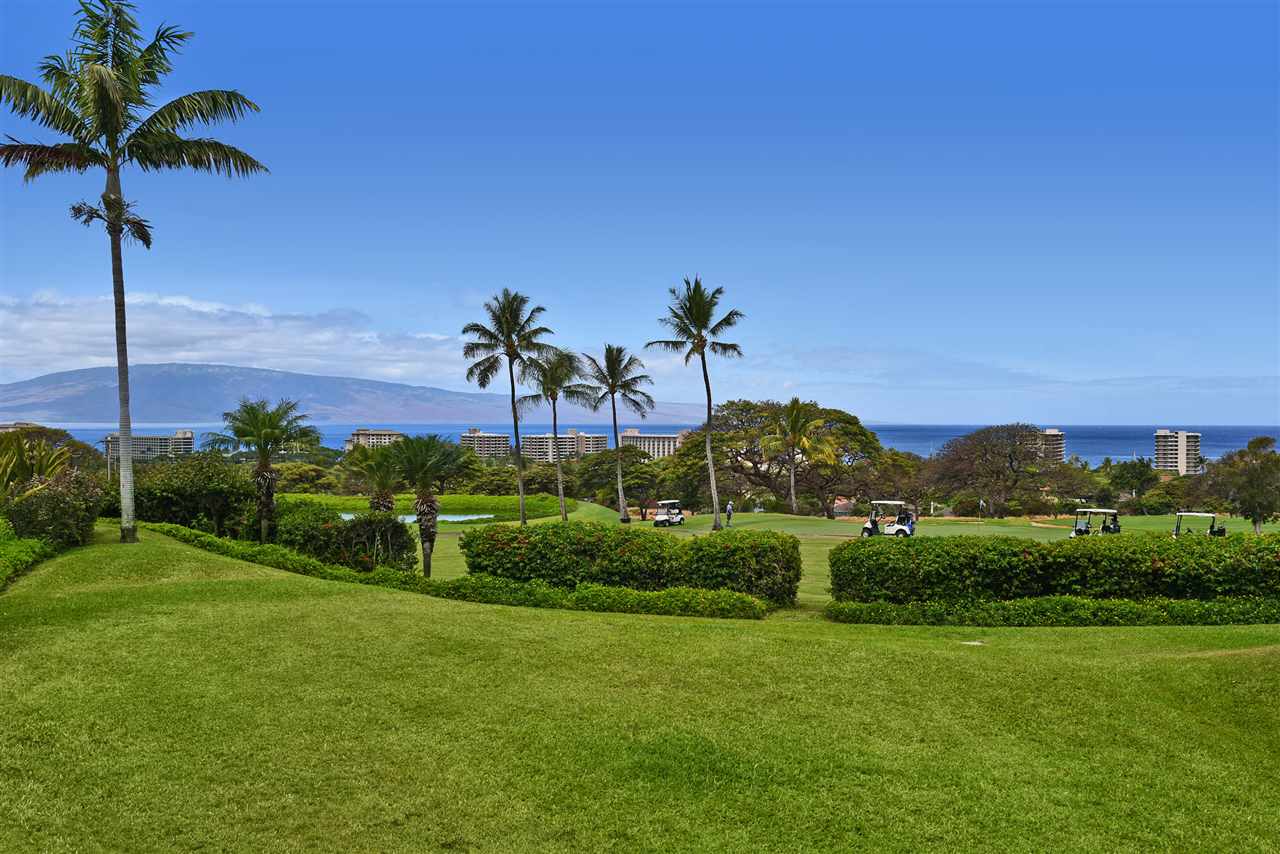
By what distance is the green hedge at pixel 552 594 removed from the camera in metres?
13.7

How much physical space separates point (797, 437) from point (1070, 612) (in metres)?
40.3

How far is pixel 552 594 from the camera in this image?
47.5ft

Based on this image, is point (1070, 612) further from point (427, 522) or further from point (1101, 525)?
point (1101, 525)

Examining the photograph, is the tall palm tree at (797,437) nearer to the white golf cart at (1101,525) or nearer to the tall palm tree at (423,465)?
the white golf cart at (1101,525)

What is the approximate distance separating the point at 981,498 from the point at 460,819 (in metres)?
60.2

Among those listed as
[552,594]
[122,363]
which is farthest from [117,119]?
[552,594]

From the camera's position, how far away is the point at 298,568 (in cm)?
1652

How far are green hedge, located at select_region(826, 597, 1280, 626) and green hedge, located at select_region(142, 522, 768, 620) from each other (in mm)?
1942

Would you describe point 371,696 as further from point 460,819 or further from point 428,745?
point 460,819

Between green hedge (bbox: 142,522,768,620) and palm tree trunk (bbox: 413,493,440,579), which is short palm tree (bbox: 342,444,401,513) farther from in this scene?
green hedge (bbox: 142,522,768,620)

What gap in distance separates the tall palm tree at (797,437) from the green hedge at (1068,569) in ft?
126

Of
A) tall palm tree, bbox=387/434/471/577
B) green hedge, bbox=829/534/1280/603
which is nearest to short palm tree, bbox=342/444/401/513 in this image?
tall palm tree, bbox=387/434/471/577

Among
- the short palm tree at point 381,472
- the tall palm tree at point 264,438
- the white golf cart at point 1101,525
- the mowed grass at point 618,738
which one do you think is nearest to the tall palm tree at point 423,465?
the short palm tree at point 381,472

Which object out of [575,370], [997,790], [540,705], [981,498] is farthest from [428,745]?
[981,498]
